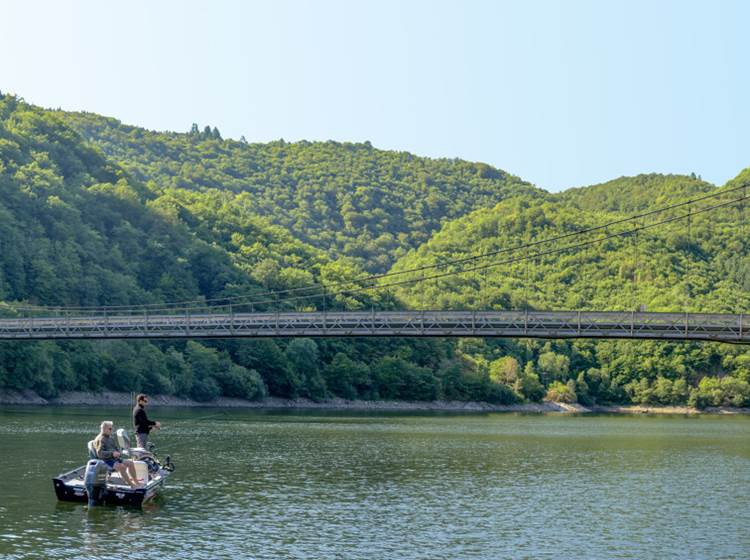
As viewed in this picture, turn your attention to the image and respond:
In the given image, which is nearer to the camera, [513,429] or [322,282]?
[513,429]

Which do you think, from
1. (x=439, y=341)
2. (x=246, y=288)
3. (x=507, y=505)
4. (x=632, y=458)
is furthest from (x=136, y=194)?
(x=507, y=505)

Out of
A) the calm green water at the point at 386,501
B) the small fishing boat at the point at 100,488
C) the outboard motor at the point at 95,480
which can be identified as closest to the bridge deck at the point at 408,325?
the calm green water at the point at 386,501

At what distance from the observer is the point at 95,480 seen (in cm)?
3962

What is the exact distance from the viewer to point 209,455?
62062 millimetres

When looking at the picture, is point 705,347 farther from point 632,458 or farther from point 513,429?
point 632,458

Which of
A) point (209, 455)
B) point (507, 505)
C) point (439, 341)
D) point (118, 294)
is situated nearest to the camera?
point (507, 505)

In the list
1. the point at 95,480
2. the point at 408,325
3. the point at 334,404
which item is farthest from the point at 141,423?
the point at 334,404

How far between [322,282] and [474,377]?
2852 cm

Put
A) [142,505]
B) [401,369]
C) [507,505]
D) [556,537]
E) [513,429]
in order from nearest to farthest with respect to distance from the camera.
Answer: [556,537] < [142,505] < [507,505] < [513,429] < [401,369]

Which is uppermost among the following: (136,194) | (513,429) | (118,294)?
(136,194)

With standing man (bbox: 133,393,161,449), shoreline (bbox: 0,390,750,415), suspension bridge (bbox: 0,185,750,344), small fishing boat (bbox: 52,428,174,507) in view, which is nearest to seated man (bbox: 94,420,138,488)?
small fishing boat (bbox: 52,428,174,507)

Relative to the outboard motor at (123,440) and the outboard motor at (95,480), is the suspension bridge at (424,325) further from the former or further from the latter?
the outboard motor at (95,480)

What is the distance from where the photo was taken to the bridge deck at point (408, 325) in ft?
279

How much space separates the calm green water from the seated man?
1393 mm
